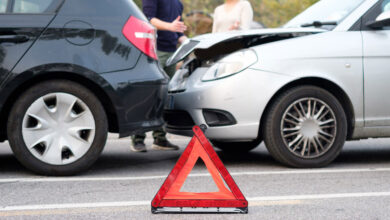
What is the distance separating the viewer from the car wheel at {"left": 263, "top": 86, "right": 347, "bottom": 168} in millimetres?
5473

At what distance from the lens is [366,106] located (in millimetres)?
5672

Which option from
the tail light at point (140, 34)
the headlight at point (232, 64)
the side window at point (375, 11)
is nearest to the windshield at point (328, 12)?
the side window at point (375, 11)

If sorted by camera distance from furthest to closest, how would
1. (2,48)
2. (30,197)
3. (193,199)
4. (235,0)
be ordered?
(235,0), (2,48), (30,197), (193,199)

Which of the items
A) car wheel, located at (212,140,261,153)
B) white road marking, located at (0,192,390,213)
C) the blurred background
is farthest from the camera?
the blurred background

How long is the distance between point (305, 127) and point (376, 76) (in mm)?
801

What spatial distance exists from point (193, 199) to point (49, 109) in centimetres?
172

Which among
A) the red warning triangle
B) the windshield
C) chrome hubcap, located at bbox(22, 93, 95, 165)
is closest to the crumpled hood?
the windshield

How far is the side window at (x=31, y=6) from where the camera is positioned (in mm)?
5051

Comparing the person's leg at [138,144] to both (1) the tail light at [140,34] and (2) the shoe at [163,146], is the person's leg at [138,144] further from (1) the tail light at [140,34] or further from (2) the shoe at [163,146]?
(1) the tail light at [140,34]

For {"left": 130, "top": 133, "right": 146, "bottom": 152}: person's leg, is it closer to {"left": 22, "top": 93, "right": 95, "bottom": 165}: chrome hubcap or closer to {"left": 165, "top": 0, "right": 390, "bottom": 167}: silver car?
{"left": 165, "top": 0, "right": 390, "bottom": 167}: silver car

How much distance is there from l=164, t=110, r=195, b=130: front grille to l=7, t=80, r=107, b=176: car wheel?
3.10 ft

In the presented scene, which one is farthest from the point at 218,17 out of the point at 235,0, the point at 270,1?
the point at 270,1

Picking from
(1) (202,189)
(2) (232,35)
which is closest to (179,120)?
(2) (232,35)

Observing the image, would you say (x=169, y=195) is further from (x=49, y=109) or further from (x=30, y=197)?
(x=49, y=109)
